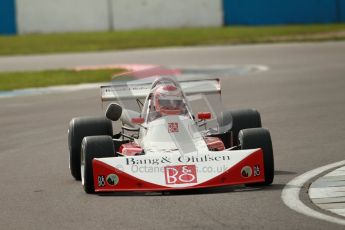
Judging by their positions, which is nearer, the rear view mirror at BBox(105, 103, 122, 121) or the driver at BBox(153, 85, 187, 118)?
the rear view mirror at BBox(105, 103, 122, 121)

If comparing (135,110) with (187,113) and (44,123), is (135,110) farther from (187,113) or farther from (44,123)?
(44,123)

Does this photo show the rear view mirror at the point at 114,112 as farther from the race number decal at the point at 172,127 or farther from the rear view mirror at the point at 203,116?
the rear view mirror at the point at 203,116

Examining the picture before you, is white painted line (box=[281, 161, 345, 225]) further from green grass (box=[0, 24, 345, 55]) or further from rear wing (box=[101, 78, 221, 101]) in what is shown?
green grass (box=[0, 24, 345, 55])

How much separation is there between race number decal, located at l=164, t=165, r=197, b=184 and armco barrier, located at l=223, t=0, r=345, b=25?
113 ft

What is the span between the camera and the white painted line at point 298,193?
30.8ft

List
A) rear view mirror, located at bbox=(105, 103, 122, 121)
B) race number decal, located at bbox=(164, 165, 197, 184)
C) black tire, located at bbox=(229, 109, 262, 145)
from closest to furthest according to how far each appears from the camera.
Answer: race number decal, located at bbox=(164, 165, 197, 184) < rear view mirror, located at bbox=(105, 103, 122, 121) < black tire, located at bbox=(229, 109, 262, 145)

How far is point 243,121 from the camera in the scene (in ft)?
42.7

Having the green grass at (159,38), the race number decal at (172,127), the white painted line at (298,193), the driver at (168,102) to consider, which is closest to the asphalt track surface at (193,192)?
the white painted line at (298,193)

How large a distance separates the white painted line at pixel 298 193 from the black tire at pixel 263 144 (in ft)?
0.69

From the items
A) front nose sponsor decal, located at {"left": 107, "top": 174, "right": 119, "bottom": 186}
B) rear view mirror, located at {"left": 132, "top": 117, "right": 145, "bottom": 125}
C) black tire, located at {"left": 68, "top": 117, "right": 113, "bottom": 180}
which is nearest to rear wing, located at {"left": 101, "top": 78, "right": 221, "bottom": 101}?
black tire, located at {"left": 68, "top": 117, "right": 113, "bottom": 180}

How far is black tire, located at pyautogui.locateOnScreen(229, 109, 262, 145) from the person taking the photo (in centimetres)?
1300

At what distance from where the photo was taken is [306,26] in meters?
44.1

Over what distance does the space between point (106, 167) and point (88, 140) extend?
0.55 meters

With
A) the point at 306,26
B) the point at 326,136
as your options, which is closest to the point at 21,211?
the point at 326,136
